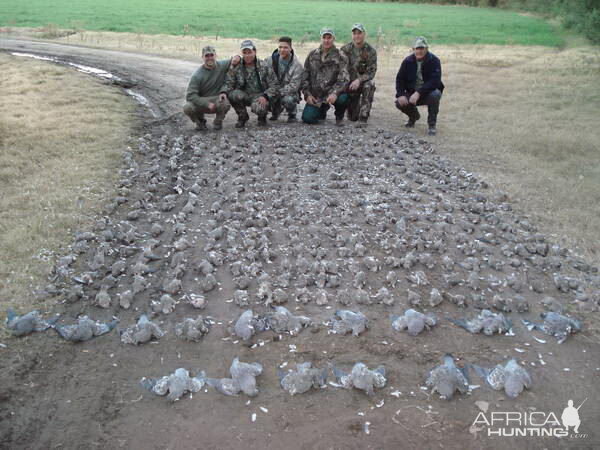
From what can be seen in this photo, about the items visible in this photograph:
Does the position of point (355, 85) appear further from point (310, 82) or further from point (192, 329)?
point (192, 329)

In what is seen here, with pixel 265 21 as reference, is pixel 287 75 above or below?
below

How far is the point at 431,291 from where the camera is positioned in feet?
11.8

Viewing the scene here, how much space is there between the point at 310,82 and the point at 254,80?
2.91 ft

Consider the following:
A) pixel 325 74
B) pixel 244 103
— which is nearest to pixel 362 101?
pixel 325 74

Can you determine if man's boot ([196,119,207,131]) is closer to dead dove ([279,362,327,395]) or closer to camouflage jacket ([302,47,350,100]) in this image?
camouflage jacket ([302,47,350,100])

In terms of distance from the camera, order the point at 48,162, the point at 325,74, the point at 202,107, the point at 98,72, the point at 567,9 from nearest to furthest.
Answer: the point at 48,162, the point at 202,107, the point at 325,74, the point at 98,72, the point at 567,9

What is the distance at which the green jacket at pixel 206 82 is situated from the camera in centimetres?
719

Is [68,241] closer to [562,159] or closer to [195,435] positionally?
[195,435]

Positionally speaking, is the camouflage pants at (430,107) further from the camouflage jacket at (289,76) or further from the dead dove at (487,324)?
the dead dove at (487,324)

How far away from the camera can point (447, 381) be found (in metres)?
2.73

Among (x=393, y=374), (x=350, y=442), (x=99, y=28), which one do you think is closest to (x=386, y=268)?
(x=393, y=374)

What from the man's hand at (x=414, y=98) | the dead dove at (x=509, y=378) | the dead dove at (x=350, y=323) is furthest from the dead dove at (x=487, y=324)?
the man's hand at (x=414, y=98)

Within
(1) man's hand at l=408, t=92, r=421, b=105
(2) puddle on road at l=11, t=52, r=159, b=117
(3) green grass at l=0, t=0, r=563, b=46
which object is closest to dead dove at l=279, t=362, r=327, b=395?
(1) man's hand at l=408, t=92, r=421, b=105

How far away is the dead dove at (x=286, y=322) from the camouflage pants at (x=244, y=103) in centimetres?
472
